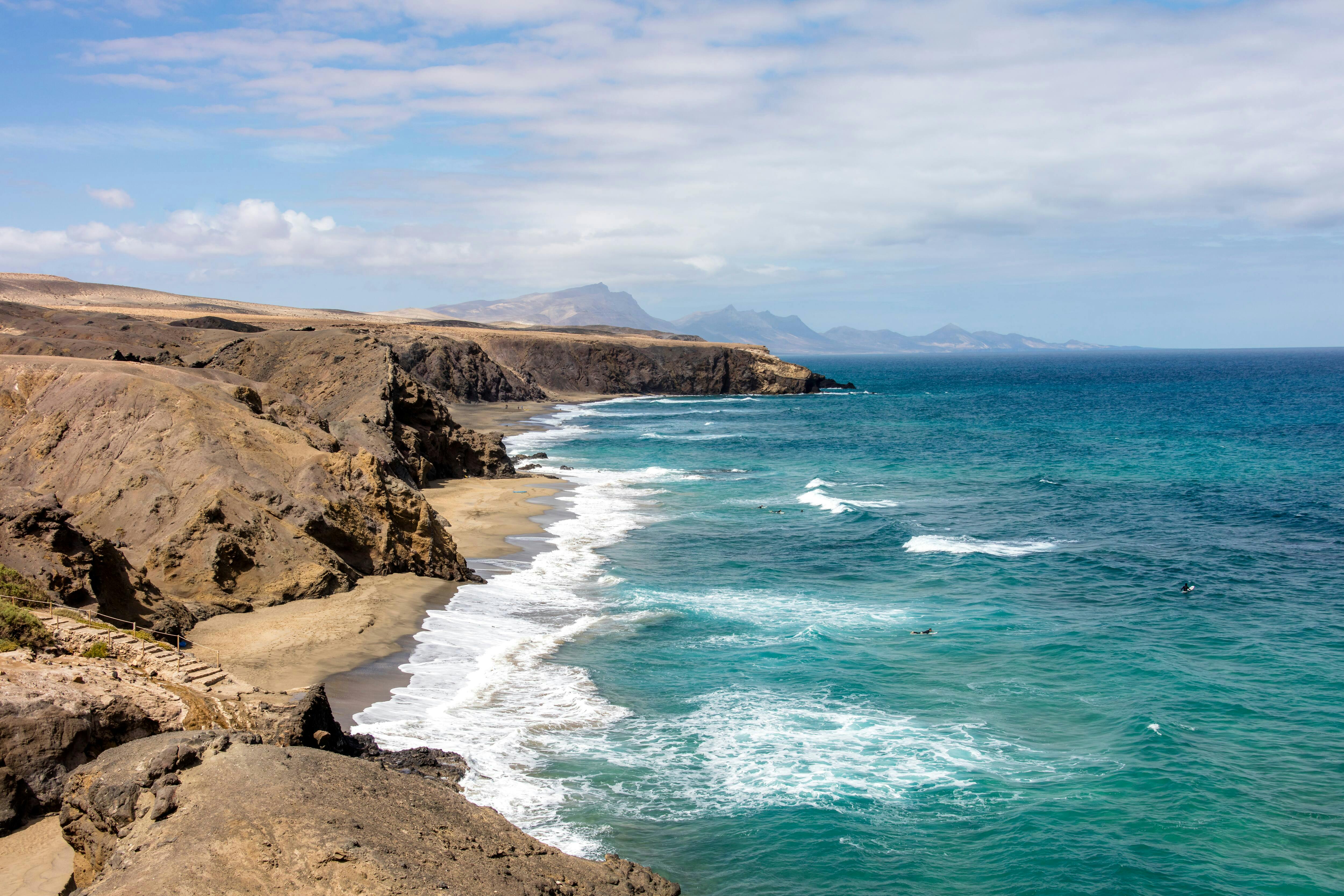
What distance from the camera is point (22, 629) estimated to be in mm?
12469

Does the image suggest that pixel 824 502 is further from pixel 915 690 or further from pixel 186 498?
pixel 186 498

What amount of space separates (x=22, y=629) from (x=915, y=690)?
16372 mm

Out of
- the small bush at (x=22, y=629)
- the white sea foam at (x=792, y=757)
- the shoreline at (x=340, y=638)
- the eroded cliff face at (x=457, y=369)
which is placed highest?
the eroded cliff face at (x=457, y=369)

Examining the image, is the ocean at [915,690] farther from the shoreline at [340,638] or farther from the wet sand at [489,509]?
the wet sand at [489,509]

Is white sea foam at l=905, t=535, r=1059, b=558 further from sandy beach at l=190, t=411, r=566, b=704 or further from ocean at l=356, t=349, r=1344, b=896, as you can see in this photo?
sandy beach at l=190, t=411, r=566, b=704

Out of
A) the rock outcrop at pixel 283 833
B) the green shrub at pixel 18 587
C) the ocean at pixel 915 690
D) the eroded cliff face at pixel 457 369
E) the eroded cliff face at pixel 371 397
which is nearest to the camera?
the rock outcrop at pixel 283 833

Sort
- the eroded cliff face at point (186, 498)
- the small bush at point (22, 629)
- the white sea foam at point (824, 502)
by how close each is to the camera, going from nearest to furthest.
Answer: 1. the small bush at point (22, 629)
2. the eroded cliff face at point (186, 498)
3. the white sea foam at point (824, 502)

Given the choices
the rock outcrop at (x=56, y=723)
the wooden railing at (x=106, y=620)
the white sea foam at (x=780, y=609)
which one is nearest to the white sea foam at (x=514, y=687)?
the white sea foam at (x=780, y=609)

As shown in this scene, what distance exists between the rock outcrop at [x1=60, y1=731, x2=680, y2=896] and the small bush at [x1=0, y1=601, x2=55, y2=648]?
3.01m

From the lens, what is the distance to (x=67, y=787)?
10211mm

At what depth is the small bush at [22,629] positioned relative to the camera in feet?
40.4

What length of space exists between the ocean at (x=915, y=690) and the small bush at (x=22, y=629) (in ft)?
17.3

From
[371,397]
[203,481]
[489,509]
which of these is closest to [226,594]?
[203,481]

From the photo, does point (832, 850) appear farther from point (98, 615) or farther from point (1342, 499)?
point (1342, 499)
